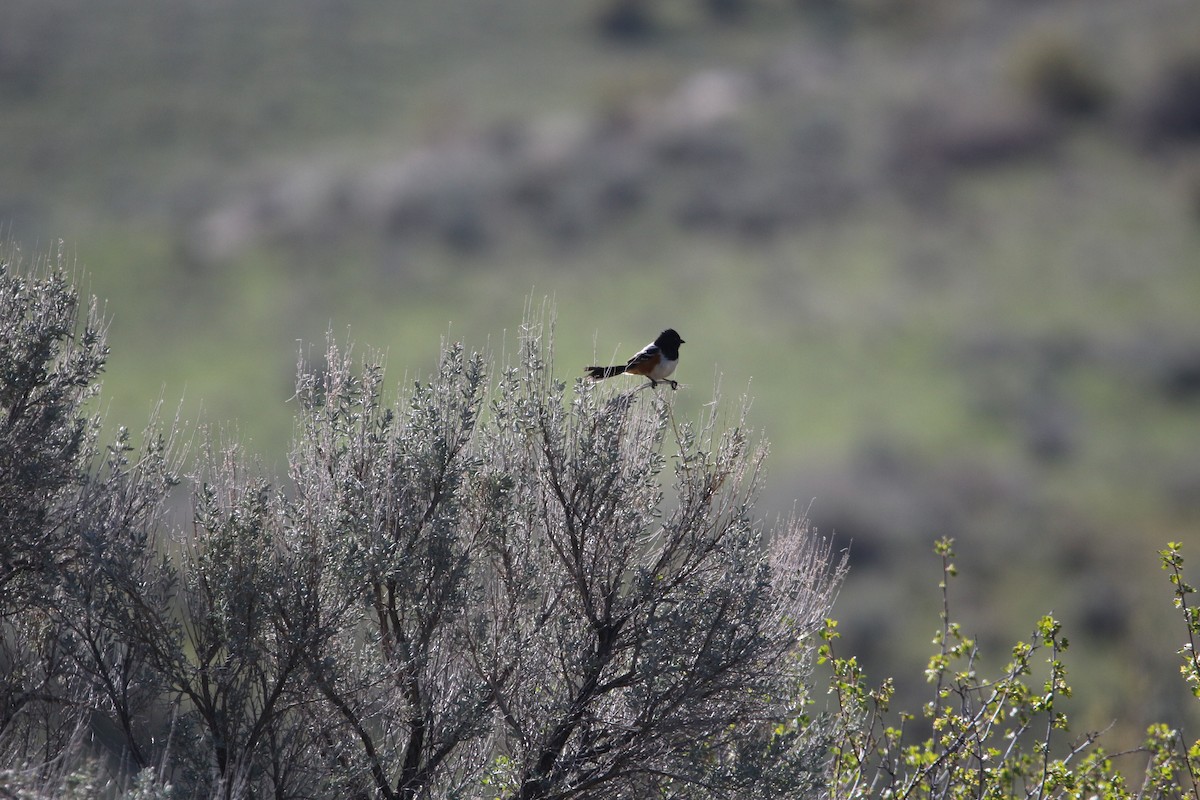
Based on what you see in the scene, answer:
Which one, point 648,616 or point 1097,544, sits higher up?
point 1097,544

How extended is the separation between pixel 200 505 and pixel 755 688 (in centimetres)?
340

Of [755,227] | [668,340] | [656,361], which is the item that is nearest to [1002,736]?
[656,361]

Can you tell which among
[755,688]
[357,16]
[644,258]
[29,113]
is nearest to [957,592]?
[644,258]

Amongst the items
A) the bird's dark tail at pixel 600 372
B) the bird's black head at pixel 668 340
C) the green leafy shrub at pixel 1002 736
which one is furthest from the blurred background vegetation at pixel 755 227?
the bird's dark tail at pixel 600 372

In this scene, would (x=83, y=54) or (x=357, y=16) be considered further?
(x=357, y=16)

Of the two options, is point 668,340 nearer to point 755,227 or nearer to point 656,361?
point 656,361

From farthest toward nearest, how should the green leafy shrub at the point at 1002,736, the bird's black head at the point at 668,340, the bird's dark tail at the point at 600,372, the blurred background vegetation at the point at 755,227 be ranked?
the blurred background vegetation at the point at 755,227 < the bird's black head at the point at 668,340 < the bird's dark tail at the point at 600,372 < the green leafy shrub at the point at 1002,736

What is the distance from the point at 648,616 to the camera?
789cm

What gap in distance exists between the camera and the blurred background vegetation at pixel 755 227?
125 feet

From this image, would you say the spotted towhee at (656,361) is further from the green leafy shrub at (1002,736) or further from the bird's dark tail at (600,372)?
the green leafy shrub at (1002,736)

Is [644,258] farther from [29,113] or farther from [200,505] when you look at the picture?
[200,505]

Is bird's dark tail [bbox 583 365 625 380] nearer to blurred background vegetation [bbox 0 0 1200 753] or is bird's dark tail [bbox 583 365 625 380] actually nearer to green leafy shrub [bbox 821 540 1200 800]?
green leafy shrub [bbox 821 540 1200 800]

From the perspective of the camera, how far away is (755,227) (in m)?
54.1

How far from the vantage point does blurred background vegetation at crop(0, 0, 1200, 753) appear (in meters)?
38.0
